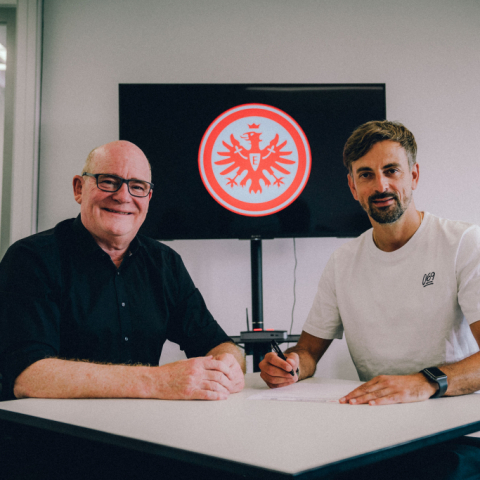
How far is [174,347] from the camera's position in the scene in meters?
2.37

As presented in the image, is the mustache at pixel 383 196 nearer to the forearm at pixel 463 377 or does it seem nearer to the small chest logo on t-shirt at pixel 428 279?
the small chest logo on t-shirt at pixel 428 279

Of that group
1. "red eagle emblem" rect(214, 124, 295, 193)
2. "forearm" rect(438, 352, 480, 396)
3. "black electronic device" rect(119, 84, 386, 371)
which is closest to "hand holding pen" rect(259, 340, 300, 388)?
"forearm" rect(438, 352, 480, 396)

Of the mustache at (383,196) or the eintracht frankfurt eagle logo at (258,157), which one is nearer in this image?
the mustache at (383,196)

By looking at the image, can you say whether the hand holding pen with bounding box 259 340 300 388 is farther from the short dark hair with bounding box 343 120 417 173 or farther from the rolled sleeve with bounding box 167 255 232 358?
the short dark hair with bounding box 343 120 417 173

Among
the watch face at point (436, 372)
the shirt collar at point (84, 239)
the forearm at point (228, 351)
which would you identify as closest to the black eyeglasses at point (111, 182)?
the shirt collar at point (84, 239)

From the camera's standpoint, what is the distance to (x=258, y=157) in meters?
2.24

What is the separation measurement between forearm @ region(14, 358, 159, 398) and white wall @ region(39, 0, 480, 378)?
4.78 feet

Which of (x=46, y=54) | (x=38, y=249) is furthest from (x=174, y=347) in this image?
(x=46, y=54)

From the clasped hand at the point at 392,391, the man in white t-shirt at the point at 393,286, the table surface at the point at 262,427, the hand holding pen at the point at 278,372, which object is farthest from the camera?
the man in white t-shirt at the point at 393,286

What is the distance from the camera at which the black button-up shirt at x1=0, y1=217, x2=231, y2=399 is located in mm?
1081

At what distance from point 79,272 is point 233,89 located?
1396 mm

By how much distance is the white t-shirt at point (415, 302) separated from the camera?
130 centimetres

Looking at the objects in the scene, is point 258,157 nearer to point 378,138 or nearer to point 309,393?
point 378,138

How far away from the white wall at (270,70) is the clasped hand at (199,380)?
1.41m
